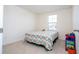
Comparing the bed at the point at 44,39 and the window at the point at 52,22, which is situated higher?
the window at the point at 52,22

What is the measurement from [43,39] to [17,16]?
2.57 metres

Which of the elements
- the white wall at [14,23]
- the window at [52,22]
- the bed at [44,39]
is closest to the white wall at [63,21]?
the window at [52,22]

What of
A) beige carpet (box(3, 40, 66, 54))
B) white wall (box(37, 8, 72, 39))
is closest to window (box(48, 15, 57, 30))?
white wall (box(37, 8, 72, 39))

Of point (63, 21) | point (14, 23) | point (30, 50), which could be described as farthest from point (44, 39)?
point (63, 21)

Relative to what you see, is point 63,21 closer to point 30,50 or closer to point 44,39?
point 44,39

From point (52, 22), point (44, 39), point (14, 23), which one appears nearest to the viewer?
point (44, 39)

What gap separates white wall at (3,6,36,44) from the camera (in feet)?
10.8

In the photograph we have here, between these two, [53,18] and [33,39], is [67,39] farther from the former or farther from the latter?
[53,18]

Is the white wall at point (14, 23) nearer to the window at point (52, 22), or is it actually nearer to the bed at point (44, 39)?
the bed at point (44, 39)

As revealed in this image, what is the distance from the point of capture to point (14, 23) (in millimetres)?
3754

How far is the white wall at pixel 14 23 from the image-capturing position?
3281mm

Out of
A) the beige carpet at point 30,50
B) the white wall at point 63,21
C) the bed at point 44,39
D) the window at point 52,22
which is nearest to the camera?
the beige carpet at point 30,50

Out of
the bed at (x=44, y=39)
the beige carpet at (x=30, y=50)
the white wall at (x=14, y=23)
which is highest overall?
the white wall at (x=14, y=23)

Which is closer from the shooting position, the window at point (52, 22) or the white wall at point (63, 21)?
the white wall at point (63, 21)
